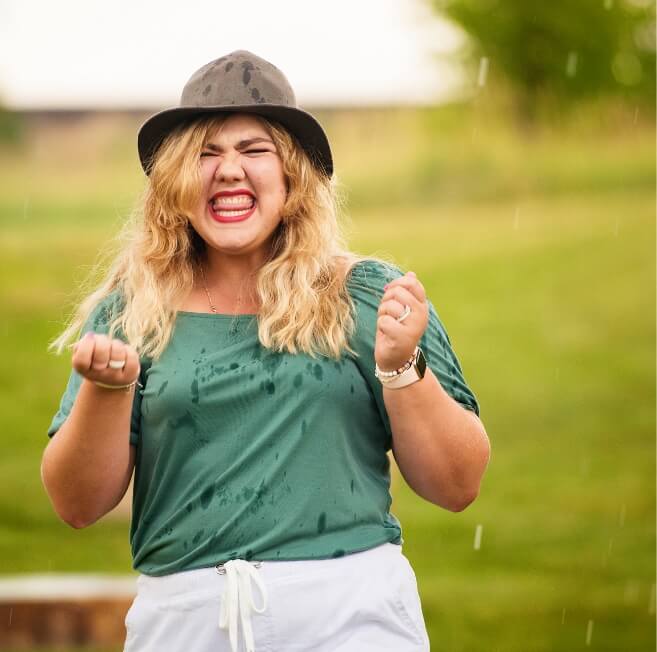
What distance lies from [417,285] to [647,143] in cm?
1557

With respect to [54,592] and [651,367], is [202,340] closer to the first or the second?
[54,592]

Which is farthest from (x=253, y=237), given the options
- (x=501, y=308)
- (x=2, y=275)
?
(x=2, y=275)

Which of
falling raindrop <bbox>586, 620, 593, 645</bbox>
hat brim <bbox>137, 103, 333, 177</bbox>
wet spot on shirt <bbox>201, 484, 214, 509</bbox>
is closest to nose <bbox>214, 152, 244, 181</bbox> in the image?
hat brim <bbox>137, 103, 333, 177</bbox>

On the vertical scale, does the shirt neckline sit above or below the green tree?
below

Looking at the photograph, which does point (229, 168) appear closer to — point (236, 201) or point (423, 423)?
point (236, 201)

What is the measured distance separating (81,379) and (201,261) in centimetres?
38

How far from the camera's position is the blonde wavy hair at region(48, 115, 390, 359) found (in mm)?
2484

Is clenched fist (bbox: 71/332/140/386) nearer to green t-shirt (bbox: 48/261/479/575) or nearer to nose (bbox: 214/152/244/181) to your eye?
green t-shirt (bbox: 48/261/479/575)

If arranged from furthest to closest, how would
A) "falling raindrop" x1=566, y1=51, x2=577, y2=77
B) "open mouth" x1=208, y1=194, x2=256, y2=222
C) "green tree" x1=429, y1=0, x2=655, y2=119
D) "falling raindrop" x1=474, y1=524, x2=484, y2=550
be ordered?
"green tree" x1=429, y1=0, x2=655, y2=119, "falling raindrop" x1=566, y1=51, x2=577, y2=77, "falling raindrop" x1=474, y1=524, x2=484, y2=550, "open mouth" x1=208, y1=194, x2=256, y2=222

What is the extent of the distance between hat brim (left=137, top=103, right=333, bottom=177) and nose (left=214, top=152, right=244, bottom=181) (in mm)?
100

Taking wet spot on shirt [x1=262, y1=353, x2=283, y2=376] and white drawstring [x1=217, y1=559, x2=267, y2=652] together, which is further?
wet spot on shirt [x1=262, y1=353, x2=283, y2=376]

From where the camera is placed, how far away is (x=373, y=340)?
2.48 metres

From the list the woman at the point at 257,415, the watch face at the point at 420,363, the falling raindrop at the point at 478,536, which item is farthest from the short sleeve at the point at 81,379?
the falling raindrop at the point at 478,536

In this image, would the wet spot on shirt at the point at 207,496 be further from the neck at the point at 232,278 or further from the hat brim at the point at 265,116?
the hat brim at the point at 265,116
